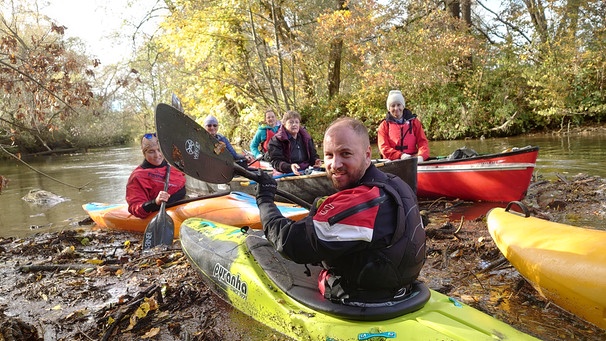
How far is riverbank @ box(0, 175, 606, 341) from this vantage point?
2.88 m

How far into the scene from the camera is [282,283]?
8.95 ft

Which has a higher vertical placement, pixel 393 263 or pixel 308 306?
pixel 393 263

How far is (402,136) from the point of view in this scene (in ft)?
23.4

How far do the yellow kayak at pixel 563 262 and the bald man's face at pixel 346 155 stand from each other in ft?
4.91

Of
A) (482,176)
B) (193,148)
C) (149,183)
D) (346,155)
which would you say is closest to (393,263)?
(346,155)

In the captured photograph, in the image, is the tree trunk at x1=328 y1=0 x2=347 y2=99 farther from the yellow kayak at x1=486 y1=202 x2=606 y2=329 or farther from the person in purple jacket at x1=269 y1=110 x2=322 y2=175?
the yellow kayak at x1=486 y1=202 x2=606 y2=329

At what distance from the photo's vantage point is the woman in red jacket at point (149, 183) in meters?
5.52

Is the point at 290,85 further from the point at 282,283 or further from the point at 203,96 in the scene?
the point at 282,283

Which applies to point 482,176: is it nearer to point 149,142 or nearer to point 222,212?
point 222,212

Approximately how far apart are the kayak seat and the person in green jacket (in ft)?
21.4

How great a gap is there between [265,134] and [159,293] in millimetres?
6722

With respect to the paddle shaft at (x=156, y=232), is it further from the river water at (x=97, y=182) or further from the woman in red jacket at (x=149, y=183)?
the river water at (x=97, y=182)

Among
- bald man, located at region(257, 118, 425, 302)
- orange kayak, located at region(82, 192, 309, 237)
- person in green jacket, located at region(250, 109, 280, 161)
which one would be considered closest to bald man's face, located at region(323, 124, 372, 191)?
bald man, located at region(257, 118, 425, 302)

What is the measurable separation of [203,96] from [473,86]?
984cm
